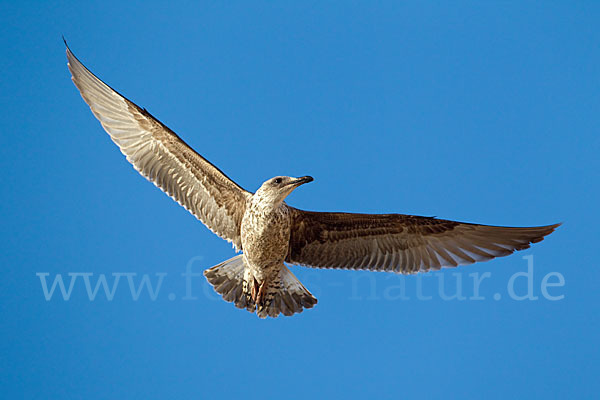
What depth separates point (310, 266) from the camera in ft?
22.2

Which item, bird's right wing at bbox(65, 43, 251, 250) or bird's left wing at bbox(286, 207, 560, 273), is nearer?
bird's left wing at bbox(286, 207, 560, 273)

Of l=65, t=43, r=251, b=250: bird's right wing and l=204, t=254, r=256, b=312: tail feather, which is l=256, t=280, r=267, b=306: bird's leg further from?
l=65, t=43, r=251, b=250: bird's right wing

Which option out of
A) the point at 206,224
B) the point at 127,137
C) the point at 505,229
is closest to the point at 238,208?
the point at 206,224

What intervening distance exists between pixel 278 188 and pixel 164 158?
1.61 metres

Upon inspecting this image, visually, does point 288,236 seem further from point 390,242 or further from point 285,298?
point 390,242

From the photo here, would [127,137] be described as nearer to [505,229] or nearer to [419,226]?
[419,226]

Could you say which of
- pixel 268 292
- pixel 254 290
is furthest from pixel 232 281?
pixel 268 292

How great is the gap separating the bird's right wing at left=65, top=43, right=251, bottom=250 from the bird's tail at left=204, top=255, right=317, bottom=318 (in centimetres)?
34

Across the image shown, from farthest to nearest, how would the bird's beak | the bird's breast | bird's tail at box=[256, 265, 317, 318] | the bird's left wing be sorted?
bird's tail at box=[256, 265, 317, 318]
the bird's left wing
the bird's breast
the bird's beak

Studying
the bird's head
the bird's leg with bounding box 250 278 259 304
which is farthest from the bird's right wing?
the bird's head

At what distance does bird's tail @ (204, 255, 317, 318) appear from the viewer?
6.72m

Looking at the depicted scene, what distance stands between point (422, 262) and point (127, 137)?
→ 12.4 feet

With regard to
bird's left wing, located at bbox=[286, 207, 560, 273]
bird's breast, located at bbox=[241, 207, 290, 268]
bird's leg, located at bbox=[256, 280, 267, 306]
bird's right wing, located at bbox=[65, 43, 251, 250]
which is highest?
bird's right wing, located at bbox=[65, 43, 251, 250]

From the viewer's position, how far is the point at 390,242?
6797 mm
